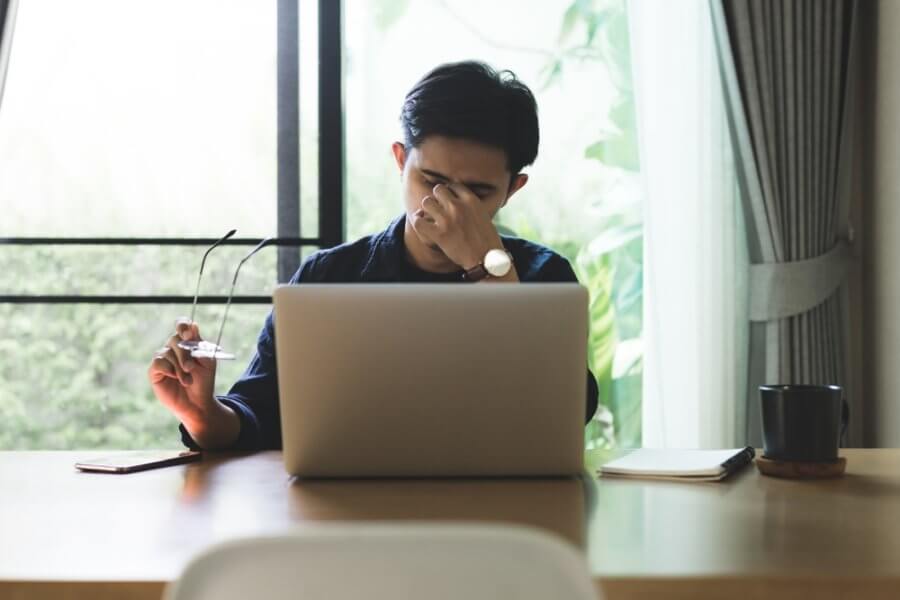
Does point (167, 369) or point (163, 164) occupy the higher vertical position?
point (163, 164)

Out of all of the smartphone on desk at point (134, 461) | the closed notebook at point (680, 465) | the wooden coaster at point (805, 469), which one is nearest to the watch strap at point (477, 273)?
the closed notebook at point (680, 465)

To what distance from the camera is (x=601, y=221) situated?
10.0ft

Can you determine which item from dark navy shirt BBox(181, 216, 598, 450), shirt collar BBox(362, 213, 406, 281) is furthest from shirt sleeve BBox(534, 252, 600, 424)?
shirt collar BBox(362, 213, 406, 281)

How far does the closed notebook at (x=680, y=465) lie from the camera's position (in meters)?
1.35

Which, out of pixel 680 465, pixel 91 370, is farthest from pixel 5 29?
pixel 680 465

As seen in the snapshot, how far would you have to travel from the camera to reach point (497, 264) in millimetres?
1912

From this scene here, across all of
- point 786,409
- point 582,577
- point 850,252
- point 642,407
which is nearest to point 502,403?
point 786,409

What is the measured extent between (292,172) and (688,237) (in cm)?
116

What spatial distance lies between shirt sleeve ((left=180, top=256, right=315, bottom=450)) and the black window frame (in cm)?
97

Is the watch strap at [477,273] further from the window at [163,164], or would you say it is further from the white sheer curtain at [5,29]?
the white sheer curtain at [5,29]

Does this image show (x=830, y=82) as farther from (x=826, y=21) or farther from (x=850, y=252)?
(x=850, y=252)

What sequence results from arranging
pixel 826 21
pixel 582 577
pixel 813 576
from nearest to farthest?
pixel 582 577
pixel 813 576
pixel 826 21

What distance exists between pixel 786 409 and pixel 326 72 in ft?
6.45

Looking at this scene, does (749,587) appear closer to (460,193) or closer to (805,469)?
(805,469)
